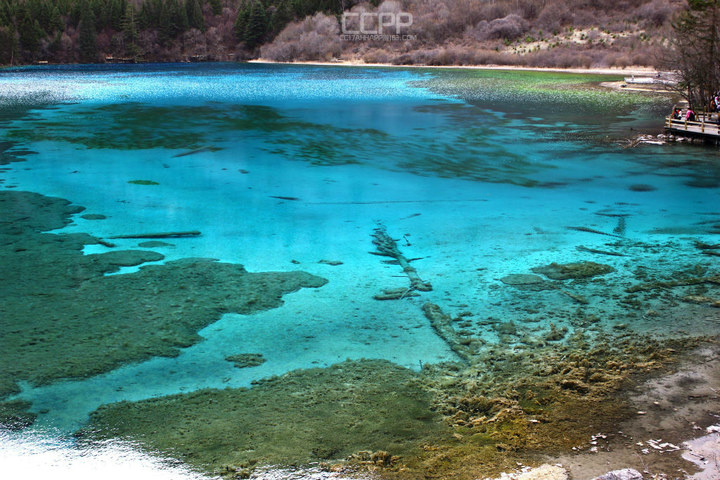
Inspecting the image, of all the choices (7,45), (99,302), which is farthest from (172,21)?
(99,302)

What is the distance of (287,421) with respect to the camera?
518 cm

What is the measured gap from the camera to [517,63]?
216ft

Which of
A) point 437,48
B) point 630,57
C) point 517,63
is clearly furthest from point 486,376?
point 437,48

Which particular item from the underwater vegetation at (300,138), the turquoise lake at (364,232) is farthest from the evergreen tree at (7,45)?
the turquoise lake at (364,232)

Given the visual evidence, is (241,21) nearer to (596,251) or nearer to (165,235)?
(165,235)

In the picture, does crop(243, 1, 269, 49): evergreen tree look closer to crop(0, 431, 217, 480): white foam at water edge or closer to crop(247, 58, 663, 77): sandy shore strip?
crop(247, 58, 663, 77): sandy shore strip

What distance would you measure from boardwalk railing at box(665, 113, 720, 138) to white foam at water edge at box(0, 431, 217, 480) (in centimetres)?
1848

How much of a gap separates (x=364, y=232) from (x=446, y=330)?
3.93 metres

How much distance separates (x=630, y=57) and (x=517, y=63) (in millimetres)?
11954

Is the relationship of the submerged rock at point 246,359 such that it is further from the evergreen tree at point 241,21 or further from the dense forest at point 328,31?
the evergreen tree at point 241,21

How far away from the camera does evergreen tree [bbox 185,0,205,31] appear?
111 metres

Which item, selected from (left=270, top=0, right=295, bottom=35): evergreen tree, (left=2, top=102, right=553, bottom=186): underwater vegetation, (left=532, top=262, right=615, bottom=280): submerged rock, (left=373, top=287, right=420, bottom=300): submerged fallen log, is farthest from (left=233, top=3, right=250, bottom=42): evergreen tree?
(left=373, top=287, right=420, bottom=300): submerged fallen log

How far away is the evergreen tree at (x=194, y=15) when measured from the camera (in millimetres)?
111188

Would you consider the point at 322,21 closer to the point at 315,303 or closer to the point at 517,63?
the point at 517,63
